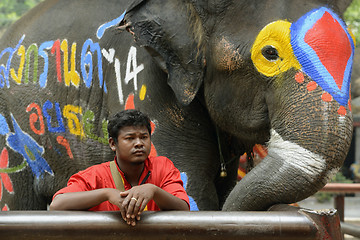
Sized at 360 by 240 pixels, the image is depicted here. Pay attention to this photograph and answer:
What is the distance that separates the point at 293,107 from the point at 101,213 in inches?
47.7

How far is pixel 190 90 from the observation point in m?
3.18

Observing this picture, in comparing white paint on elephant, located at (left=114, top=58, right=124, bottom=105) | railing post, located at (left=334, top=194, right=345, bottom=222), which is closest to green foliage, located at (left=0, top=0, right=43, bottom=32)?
railing post, located at (left=334, top=194, right=345, bottom=222)

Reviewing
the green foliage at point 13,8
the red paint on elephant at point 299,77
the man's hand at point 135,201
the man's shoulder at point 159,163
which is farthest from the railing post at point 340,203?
the green foliage at point 13,8

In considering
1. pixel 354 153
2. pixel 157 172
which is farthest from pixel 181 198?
pixel 354 153

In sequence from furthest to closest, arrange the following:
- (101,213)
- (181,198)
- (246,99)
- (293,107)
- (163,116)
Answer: (163,116)
(246,99)
(293,107)
(181,198)
(101,213)

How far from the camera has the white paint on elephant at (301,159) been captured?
2.61 m

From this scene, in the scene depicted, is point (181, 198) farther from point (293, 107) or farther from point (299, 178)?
point (293, 107)

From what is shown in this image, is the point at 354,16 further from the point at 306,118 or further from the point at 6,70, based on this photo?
the point at 306,118

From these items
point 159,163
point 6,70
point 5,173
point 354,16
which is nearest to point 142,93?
point 159,163

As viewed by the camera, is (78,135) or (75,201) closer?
(75,201)

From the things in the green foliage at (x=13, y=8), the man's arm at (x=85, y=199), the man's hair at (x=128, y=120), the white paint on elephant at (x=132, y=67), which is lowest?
the man's arm at (x=85, y=199)

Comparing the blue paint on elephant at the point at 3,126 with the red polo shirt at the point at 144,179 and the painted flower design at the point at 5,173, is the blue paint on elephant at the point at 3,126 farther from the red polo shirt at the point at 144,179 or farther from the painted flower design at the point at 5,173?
the red polo shirt at the point at 144,179

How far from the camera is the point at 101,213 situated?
1834 millimetres

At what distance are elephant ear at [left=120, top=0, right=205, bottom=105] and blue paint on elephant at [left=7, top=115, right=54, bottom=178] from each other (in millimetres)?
1294
